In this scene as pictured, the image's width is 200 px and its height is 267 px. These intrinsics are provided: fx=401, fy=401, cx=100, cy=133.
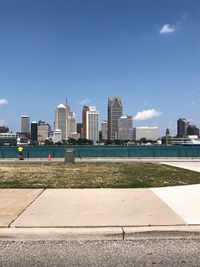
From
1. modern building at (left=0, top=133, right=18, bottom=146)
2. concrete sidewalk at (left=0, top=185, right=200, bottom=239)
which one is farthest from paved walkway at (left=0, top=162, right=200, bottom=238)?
modern building at (left=0, top=133, right=18, bottom=146)

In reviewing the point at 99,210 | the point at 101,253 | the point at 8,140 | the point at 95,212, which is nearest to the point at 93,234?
the point at 101,253

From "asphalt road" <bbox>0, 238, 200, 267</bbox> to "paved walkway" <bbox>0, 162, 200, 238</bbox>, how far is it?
409 millimetres

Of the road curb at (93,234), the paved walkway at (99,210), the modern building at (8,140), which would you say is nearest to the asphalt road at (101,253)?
the road curb at (93,234)

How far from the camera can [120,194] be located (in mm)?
11703

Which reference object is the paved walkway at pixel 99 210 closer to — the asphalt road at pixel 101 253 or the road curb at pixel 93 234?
the road curb at pixel 93 234

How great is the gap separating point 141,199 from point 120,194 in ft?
3.97

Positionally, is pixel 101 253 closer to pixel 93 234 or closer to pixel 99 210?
pixel 93 234

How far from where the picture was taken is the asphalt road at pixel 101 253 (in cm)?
564

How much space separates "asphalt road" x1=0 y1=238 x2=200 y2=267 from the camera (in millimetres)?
5645

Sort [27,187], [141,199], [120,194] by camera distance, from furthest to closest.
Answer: [27,187]
[120,194]
[141,199]

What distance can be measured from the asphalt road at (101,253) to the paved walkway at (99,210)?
409 mm

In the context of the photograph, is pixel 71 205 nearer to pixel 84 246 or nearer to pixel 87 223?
pixel 87 223

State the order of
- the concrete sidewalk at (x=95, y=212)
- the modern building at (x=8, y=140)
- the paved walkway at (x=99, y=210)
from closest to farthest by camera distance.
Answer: the concrete sidewalk at (x=95, y=212), the paved walkway at (x=99, y=210), the modern building at (x=8, y=140)

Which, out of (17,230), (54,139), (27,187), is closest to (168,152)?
(27,187)
